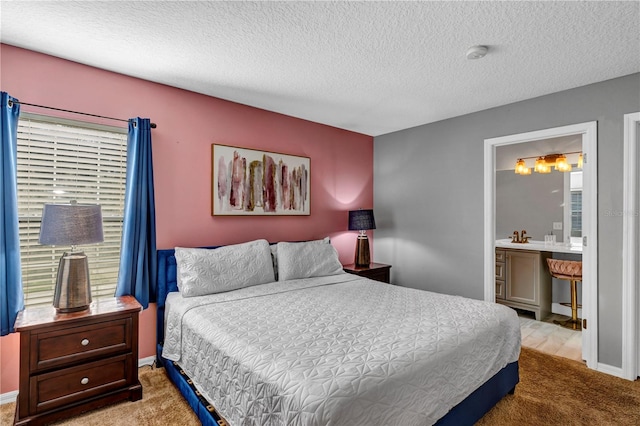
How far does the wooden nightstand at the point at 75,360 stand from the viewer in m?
1.93

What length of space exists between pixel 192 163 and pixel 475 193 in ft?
9.84

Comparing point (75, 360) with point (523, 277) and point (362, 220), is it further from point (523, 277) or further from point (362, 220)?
point (523, 277)

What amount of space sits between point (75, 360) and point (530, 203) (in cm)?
A: 565

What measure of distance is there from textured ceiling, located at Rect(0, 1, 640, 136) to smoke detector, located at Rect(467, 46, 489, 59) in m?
0.04

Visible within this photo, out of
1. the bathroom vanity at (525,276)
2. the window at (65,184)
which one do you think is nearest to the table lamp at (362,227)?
the bathroom vanity at (525,276)

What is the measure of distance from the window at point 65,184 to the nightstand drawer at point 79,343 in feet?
1.84

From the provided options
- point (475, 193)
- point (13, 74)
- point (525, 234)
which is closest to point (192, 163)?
point (13, 74)

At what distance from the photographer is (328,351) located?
159 cm

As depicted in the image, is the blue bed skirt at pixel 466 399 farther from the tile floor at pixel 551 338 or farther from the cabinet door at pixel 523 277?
the cabinet door at pixel 523 277

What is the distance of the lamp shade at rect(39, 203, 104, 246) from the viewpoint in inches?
78.8

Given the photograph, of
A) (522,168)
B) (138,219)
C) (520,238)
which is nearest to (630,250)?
(520,238)

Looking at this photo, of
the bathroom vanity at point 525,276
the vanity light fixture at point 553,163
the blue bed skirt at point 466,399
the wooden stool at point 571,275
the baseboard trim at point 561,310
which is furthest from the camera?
the vanity light fixture at point 553,163

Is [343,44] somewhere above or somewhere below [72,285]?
above

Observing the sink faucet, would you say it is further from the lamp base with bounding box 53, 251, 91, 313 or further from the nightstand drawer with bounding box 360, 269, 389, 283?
the lamp base with bounding box 53, 251, 91, 313
